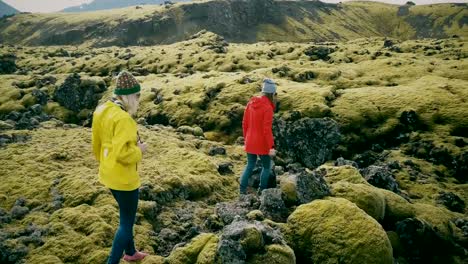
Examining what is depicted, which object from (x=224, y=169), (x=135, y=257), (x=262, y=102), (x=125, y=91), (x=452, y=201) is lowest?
(x=452, y=201)

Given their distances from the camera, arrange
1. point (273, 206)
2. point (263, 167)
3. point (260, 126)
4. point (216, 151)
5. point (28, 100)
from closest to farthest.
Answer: point (273, 206), point (260, 126), point (263, 167), point (216, 151), point (28, 100)

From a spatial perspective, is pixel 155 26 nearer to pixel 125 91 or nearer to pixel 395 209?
pixel 395 209

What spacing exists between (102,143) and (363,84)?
3644 cm

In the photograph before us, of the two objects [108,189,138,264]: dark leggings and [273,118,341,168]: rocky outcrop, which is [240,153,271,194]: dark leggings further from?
[273,118,341,168]: rocky outcrop

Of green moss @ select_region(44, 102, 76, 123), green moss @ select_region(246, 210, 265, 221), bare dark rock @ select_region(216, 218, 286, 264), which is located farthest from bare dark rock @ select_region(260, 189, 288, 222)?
green moss @ select_region(44, 102, 76, 123)

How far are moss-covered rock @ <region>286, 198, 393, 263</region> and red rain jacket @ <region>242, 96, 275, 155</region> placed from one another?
11.2 ft

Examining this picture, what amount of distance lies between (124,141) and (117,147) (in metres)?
0.22

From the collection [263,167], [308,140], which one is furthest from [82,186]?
[308,140]

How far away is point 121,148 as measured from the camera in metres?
8.77

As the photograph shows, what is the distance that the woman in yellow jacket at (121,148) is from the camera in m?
8.84

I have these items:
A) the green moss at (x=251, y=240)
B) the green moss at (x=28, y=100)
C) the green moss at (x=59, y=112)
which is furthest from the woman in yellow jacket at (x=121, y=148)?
the green moss at (x=28, y=100)

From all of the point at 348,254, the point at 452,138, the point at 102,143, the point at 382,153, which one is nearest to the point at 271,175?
the point at 348,254

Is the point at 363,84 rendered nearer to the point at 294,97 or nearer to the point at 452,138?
the point at 294,97

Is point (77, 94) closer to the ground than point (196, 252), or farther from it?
closer to the ground
